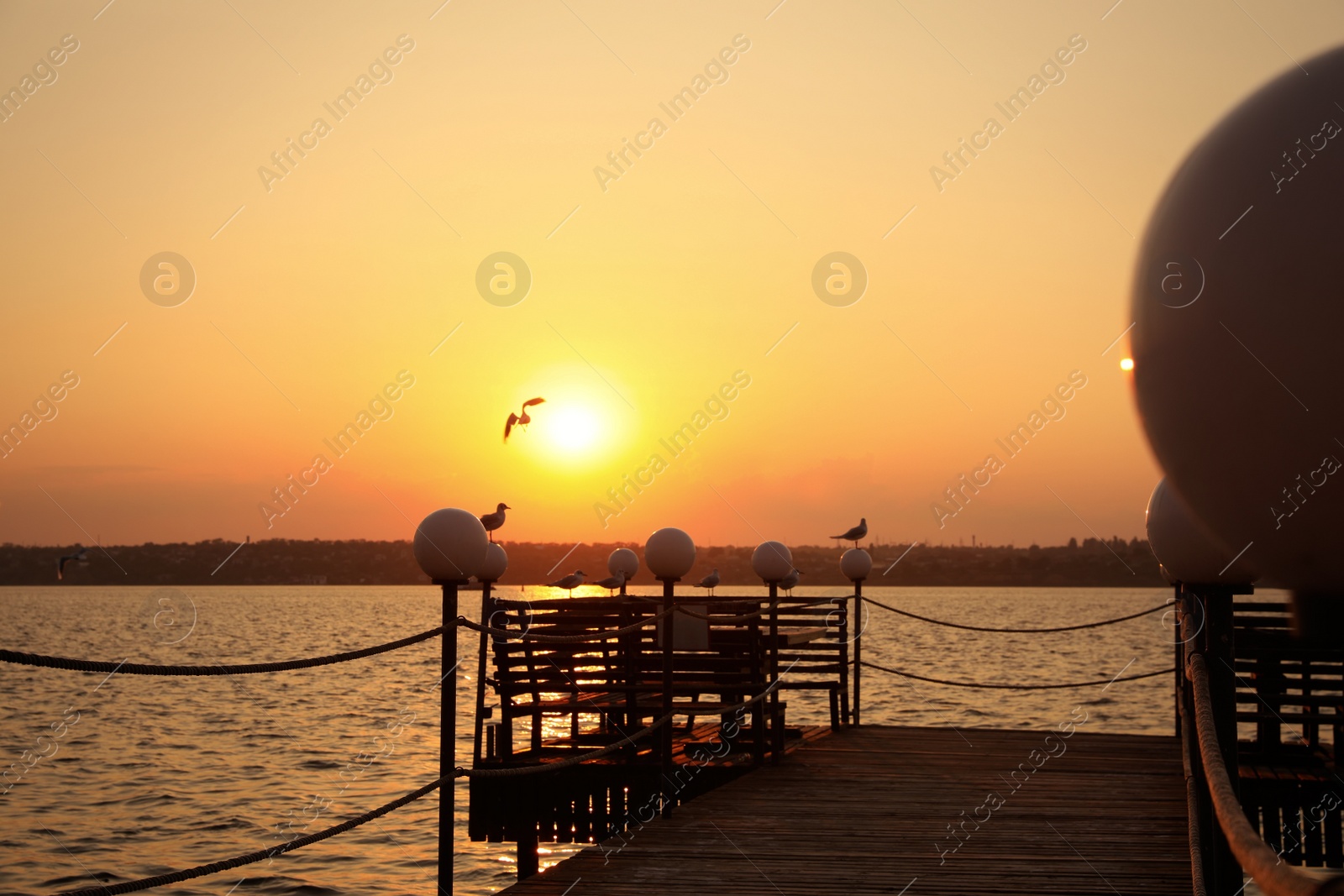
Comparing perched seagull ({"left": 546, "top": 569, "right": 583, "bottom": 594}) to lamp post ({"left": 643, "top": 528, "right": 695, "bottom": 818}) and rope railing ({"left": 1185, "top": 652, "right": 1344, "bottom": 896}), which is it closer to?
lamp post ({"left": 643, "top": 528, "right": 695, "bottom": 818})

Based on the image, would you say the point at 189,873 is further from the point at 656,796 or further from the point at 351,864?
the point at 351,864

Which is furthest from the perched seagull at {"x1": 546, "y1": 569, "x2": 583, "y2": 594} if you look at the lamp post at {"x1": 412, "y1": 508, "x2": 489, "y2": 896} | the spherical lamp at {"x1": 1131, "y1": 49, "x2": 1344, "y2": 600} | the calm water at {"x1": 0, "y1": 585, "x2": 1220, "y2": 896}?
the spherical lamp at {"x1": 1131, "y1": 49, "x2": 1344, "y2": 600}

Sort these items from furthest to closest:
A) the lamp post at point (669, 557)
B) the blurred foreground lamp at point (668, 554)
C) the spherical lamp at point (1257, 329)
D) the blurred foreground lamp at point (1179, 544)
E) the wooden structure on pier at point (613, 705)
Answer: the wooden structure on pier at point (613, 705), the blurred foreground lamp at point (668, 554), the lamp post at point (669, 557), the blurred foreground lamp at point (1179, 544), the spherical lamp at point (1257, 329)

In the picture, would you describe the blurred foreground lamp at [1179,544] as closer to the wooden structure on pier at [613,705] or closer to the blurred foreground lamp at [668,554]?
the blurred foreground lamp at [668,554]

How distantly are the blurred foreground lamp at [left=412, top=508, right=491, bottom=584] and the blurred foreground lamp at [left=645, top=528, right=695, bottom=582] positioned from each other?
3.38 m

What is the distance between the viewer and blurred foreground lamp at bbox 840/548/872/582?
1359 cm

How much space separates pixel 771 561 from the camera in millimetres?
10945

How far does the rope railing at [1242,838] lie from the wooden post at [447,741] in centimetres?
289

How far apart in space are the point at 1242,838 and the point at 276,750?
24647mm

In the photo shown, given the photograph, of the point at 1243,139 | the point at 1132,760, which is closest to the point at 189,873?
the point at 1243,139

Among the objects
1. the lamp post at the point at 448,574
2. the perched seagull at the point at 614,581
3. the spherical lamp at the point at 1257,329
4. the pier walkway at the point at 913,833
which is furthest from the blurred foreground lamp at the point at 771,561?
the spherical lamp at the point at 1257,329

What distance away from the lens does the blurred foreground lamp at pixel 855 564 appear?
44.6ft

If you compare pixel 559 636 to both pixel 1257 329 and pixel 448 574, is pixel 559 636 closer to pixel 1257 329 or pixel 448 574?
pixel 448 574

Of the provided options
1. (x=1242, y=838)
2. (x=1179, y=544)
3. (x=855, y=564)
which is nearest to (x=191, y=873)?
(x=1242, y=838)
